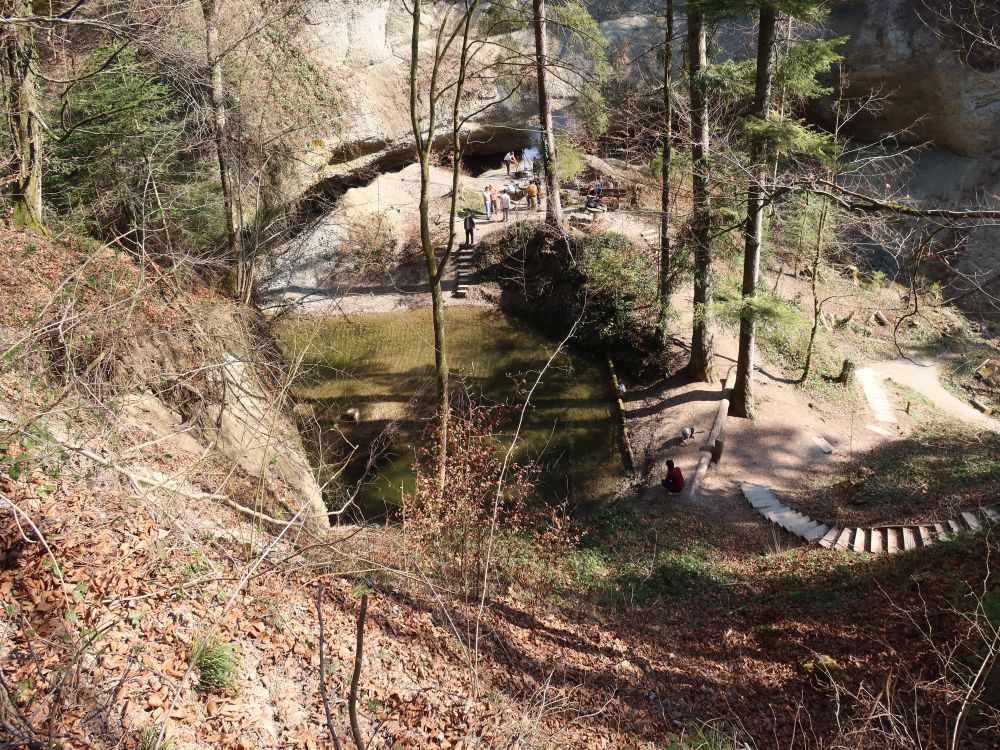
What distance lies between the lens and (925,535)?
1078cm

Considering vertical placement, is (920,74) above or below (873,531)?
above

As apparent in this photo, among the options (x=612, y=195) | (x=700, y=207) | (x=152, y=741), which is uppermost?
(x=700, y=207)

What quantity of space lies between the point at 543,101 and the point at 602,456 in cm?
1018

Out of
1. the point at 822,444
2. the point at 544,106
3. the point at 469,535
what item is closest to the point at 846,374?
the point at 822,444

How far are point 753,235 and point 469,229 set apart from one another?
1221 centimetres

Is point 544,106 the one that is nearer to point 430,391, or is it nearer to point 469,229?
point 469,229

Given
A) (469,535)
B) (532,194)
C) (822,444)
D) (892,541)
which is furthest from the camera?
(532,194)

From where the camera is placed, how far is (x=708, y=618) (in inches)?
400

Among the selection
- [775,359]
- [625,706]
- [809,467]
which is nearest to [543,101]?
[775,359]

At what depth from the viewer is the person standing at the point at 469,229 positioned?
77.8 feet

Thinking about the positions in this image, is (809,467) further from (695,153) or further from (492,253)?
(492,253)

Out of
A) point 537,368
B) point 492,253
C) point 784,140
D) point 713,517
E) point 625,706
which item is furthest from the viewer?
point 492,253

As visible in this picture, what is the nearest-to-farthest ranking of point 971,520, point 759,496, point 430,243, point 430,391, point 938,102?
point 971,520 → point 430,243 → point 759,496 → point 430,391 → point 938,102

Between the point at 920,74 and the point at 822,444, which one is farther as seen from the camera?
the point at 920,74
